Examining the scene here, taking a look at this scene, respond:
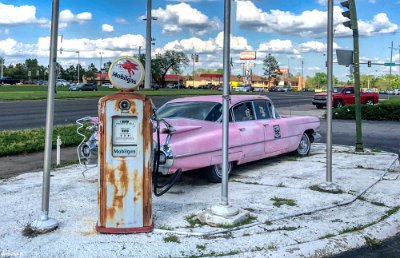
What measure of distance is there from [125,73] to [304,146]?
6.12 meters

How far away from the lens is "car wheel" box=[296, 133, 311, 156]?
996 centimetres

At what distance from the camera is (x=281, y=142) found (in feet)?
28.9

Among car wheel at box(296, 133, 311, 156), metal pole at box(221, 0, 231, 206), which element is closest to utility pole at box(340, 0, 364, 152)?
car wheel at box(296, 133, 311, 156)

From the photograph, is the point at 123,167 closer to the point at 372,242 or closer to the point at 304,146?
the point at 372,242

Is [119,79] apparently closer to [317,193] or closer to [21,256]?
[21,256]

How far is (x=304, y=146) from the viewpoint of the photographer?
10039mm

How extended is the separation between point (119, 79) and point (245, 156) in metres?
3.44

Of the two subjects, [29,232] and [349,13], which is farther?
[349,13]

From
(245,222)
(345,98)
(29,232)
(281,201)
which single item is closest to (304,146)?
(281,201)

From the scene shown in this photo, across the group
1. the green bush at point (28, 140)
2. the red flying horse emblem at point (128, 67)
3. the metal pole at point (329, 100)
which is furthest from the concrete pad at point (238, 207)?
the green bush at point (28, 140)

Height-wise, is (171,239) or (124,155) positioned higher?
(124,155)

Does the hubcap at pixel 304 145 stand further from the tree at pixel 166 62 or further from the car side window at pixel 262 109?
the tree at pixel 166 62

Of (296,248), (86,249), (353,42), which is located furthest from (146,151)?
(353,42)

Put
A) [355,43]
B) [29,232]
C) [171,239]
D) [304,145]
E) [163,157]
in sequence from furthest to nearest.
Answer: [355,43] → [304,145] → [163,157] → [29,232] → [171,239]
